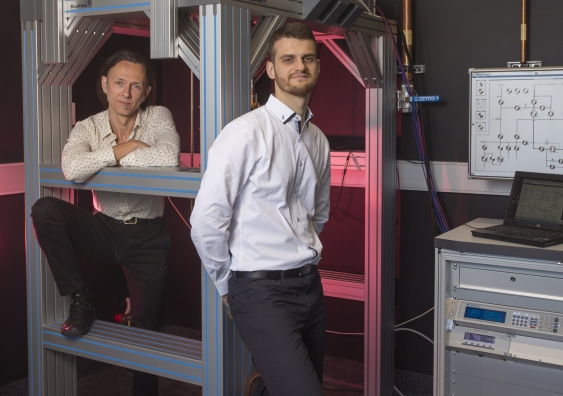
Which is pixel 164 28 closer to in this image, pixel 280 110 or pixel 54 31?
pixel 280 110

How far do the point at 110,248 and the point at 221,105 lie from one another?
952 mm

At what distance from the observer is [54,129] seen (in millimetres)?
2836

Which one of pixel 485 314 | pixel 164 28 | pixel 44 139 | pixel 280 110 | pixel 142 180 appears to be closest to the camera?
→ pixel 280 110

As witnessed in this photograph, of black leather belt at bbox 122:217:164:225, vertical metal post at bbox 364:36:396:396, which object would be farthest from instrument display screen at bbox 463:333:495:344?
black leather belt at bbox 122:217:164:225

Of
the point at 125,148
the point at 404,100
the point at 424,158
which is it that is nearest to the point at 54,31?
the point at 125,148

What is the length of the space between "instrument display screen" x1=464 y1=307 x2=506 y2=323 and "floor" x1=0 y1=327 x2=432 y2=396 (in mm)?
900

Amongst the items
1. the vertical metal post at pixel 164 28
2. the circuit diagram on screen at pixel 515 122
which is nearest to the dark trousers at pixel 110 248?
the vertical metal post at pixel 164 28

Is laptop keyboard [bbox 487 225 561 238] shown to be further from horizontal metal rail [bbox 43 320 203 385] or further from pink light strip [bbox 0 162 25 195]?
pink light strip [bbox 0 162 25 195]

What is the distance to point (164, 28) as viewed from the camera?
2.26 meters

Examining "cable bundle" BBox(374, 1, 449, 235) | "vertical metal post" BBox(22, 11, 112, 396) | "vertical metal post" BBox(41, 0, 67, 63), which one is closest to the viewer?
"vertical metal post" BBox(41, 0, 67, 63)

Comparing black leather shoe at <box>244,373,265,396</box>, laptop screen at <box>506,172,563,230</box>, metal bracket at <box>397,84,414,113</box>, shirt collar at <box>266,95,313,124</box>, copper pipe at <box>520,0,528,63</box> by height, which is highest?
copper pipe at <box>520,0,528,63</box>

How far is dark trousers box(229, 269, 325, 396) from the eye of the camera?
2.00 meters

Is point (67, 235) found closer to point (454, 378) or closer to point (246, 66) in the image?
point (246, 66)

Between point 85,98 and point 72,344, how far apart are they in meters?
1.49
